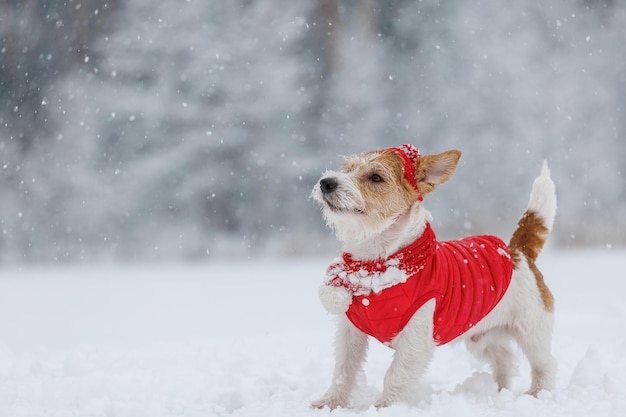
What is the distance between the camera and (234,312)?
6.87 metres

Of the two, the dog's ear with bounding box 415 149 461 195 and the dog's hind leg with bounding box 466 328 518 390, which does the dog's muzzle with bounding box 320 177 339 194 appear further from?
the dog's hind leg with bounding box 466 328 518 390

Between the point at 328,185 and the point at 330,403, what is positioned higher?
the point at 328,185

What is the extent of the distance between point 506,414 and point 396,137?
873 centimetres

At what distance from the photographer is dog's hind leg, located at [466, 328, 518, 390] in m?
3.65

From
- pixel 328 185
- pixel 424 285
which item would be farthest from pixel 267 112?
pixel 424 285

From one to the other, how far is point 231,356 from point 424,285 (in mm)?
1694

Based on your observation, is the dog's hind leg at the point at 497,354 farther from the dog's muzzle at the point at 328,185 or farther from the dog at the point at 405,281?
the dog's muzzle at the point at 328,185

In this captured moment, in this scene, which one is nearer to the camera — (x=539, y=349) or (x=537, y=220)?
(x=539, y=349)

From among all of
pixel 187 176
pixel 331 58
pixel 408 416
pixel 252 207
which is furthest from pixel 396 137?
pixel 408 416

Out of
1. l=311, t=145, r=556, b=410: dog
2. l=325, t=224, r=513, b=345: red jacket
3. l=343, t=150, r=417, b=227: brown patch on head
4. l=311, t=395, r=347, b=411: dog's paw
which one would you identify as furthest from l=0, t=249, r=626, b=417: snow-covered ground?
l=343, t=150, r=417, b=227: brown patch on head

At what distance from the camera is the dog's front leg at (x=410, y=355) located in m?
2.97

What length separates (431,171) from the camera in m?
A: 3.14

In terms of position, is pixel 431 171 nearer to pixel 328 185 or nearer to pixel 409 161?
pixel 409 161

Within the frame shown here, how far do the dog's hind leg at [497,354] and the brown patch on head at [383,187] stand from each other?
40.7 inches
